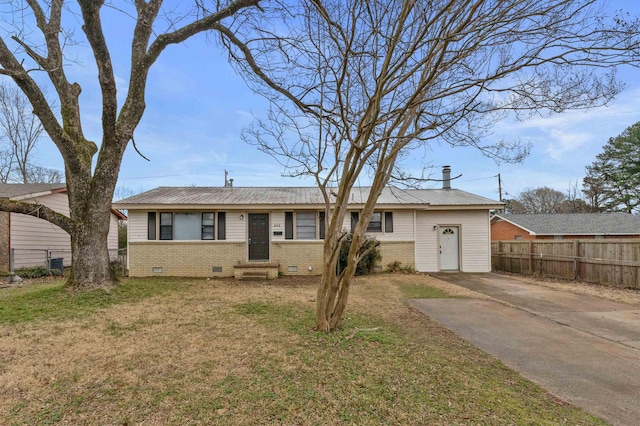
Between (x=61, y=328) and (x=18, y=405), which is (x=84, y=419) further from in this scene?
(x=61, y=328)

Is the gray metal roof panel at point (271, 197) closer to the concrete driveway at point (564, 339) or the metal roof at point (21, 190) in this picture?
the metal roof at point (21, 190)

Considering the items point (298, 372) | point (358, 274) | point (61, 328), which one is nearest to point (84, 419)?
point (298, 372)

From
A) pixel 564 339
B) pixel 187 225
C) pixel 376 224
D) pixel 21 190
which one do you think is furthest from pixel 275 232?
pixel 21 190

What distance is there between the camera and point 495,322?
5.91m

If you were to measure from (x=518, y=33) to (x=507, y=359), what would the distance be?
3.96 m

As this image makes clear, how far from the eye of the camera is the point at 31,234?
14023 mm

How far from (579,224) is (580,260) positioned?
13895mm

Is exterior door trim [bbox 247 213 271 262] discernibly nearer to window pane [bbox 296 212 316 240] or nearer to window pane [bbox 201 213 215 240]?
window pane [bbox 296 212 316 240]

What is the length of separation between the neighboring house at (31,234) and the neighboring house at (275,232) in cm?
487

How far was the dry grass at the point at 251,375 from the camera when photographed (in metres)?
2.70

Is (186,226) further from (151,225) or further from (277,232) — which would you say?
(277,232)

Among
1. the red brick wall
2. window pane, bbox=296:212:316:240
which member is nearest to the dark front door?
window pane, bbox=296:212:316:240

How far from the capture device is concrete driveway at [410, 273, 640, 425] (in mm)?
3238

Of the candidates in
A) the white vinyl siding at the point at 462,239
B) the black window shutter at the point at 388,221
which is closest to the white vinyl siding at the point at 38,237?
the black window shutter at the point at 388,221
